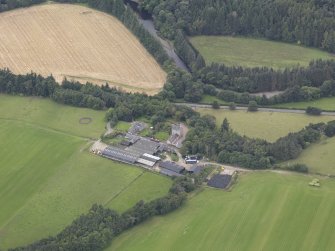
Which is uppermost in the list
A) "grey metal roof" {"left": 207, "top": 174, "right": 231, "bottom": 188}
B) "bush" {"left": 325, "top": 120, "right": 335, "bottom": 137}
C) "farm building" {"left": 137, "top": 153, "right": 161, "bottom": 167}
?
"bush" {"left": 325, "top": 120, "right": 335, "bottom": 137}

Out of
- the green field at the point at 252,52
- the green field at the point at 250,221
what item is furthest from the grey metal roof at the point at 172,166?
the green field at the point at 252,52

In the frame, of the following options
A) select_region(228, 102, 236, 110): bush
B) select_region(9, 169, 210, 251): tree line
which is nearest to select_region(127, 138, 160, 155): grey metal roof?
select_region(9, 169, 210, 251): tree line

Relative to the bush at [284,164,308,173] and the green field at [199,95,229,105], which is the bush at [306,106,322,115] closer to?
the green field at [199,95,229,105]

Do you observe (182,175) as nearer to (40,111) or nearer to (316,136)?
(316,136)

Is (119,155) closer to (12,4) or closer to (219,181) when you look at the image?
(219,181)

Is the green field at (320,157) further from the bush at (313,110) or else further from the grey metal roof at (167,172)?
the grey metal roof at (167,172)

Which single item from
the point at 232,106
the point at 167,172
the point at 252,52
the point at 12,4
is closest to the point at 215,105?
the point at 232,106
